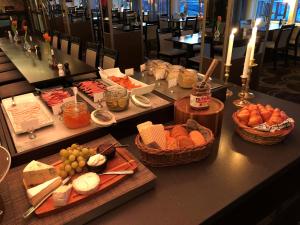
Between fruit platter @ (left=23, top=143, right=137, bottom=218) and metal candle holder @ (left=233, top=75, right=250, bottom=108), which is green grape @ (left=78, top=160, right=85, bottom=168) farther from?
metal candle holder @ (left=233, top=75, right=250, bottom=108)

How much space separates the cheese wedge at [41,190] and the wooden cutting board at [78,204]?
1.5 inches

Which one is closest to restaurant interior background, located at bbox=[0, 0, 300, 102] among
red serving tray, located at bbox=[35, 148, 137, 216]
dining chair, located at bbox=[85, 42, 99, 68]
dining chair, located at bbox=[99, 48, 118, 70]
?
dining chair, located at bbox=[85, 42, 99, 68]

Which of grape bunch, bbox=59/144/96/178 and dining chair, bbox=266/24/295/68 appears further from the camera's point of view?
dining chair, bbox=266/24/295/68

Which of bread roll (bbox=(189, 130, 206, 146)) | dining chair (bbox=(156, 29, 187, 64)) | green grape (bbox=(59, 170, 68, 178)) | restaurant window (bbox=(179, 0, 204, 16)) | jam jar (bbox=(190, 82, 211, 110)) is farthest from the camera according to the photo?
restaurant window (bbox=(179, 0, 204, 16))

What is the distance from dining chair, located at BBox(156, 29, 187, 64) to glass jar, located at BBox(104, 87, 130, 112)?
10.3 feet

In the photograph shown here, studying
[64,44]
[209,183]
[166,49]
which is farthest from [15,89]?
[166,49]

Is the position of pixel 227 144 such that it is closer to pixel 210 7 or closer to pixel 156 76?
pixel 156 76

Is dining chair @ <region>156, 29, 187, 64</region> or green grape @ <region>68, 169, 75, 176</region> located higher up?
green grape @ <region>68, 169, 75, 176</region>

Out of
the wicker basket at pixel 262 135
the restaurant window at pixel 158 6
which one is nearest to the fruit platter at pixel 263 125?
the wicker basket at pixel 262 135

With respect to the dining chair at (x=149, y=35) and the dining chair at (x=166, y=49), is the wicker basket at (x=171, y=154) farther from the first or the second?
the dining chair at (x=149, y=35)

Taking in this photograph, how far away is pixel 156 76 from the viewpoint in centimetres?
150

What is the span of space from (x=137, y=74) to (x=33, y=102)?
703mm

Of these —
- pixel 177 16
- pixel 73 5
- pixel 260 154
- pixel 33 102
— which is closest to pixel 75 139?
pixel 33 102

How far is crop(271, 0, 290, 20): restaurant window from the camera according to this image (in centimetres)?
535
